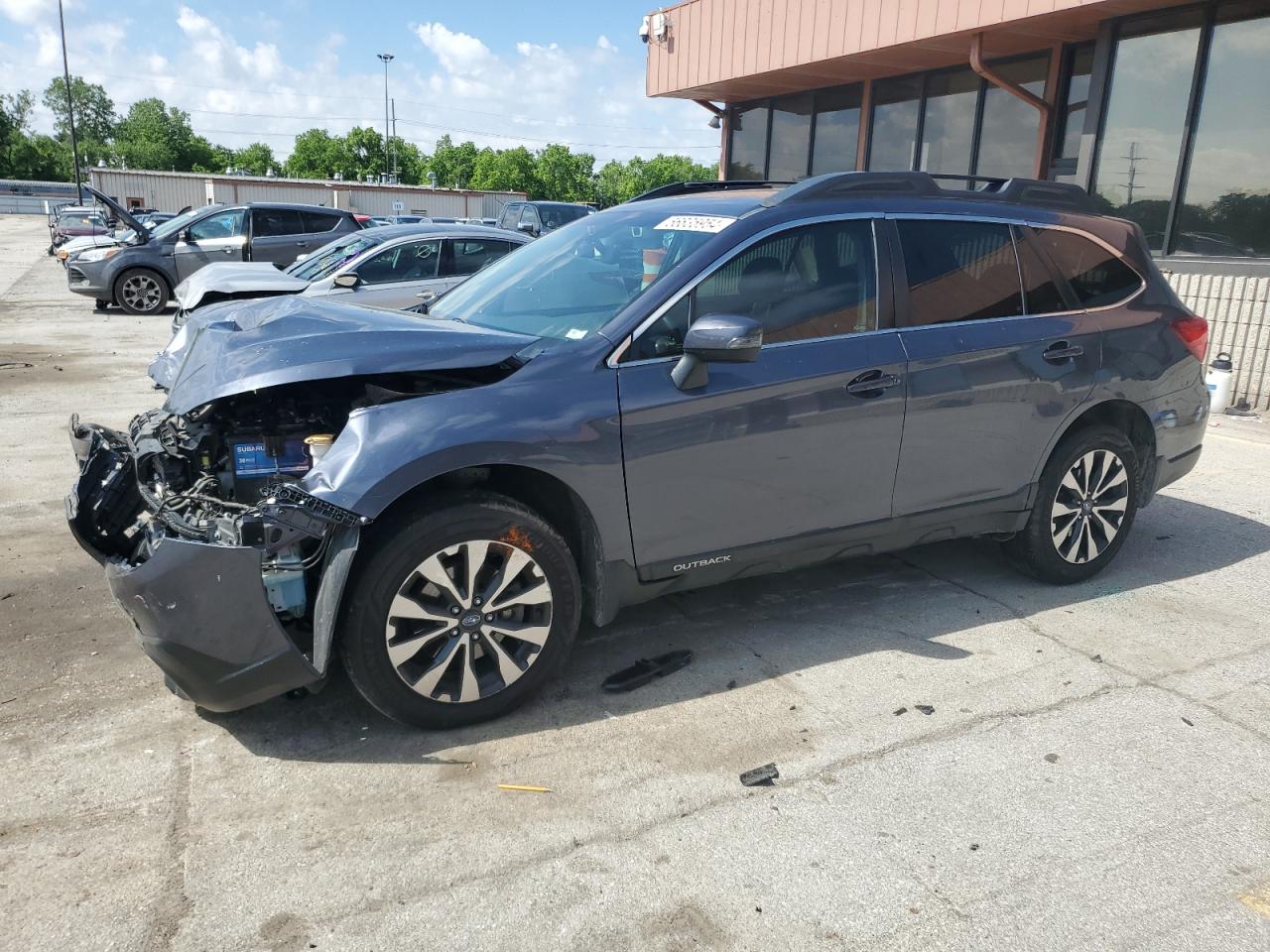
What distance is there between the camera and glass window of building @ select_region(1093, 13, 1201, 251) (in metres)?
10.2

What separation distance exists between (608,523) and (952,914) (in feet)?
5.37

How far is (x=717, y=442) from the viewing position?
356 centimetres

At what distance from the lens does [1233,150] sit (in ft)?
32.3

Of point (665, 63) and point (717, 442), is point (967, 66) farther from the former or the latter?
point (717, 442)

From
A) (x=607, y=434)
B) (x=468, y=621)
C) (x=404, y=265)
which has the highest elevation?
(x=404, y=265)

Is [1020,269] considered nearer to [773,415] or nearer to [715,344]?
[773,415]

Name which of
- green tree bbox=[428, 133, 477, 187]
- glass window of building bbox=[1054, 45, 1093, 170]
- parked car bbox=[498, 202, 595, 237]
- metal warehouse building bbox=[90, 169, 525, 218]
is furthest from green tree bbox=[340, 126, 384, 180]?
glass window of building bbox=[1054, 45, 1093, 170]

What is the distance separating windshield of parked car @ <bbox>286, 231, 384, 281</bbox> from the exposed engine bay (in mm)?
6961

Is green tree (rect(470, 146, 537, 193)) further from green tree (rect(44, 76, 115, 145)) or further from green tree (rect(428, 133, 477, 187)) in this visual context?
green tree (rect(44, 76, 115, 145))

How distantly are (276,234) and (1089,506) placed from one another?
14446 millimetres

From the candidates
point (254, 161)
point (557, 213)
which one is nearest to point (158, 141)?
point (254, 161)

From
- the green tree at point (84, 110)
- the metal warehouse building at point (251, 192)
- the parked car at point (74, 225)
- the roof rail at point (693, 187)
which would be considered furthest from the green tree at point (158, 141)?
the roof rail at point (693, 187)

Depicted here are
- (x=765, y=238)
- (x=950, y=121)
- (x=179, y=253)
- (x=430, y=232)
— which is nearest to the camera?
(x=765, y=238)

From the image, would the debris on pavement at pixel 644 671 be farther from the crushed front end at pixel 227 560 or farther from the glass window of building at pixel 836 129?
the glass window of building at pixel 836 129
